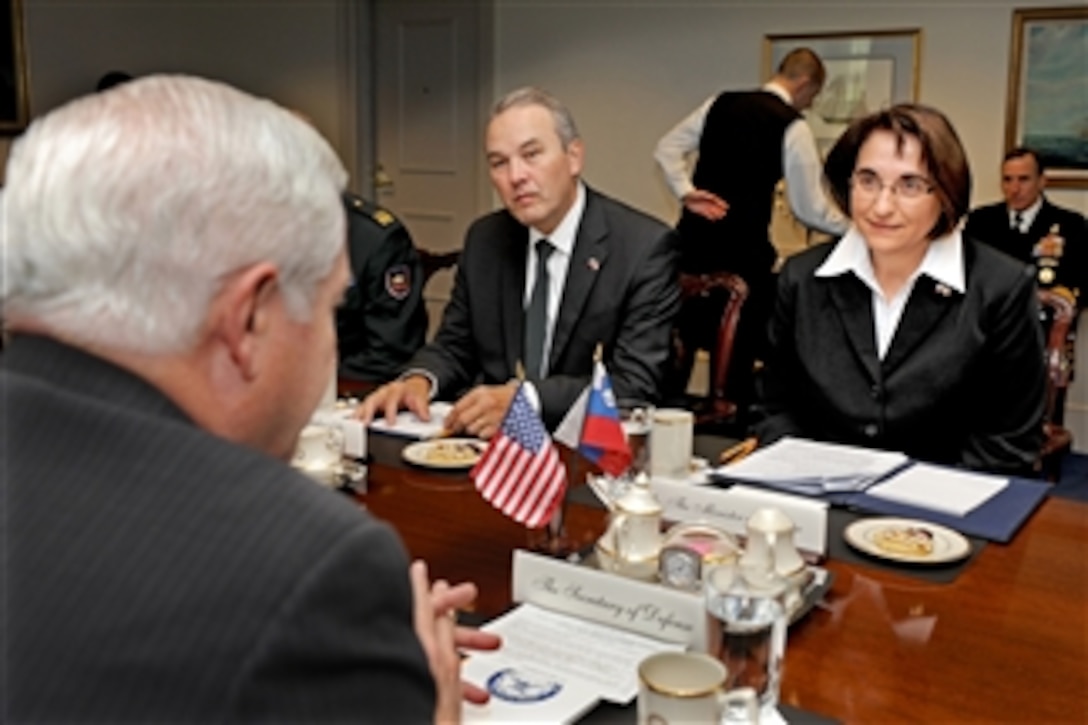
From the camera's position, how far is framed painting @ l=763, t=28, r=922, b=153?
521cm

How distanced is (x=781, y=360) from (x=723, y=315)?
62cm

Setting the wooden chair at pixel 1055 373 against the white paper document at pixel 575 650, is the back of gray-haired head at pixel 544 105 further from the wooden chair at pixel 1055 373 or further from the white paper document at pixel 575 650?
the white paper document at pixel 575 650

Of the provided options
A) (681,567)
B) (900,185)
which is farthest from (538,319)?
(681,567)

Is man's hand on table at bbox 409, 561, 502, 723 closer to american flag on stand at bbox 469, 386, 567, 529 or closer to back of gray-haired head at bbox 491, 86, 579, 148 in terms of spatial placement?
american flag on stand at bbox 469, 386, 567, 529

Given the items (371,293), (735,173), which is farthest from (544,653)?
(735,173)

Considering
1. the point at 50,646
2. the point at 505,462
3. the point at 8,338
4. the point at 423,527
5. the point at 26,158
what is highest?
the point at 26,158

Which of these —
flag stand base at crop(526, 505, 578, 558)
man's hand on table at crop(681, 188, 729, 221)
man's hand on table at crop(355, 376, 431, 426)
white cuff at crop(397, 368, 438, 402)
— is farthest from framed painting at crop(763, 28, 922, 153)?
flag stand base at crop(526, 505, 578, 558)

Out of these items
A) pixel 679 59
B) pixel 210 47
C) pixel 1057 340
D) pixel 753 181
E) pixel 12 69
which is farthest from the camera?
pixel 210 47

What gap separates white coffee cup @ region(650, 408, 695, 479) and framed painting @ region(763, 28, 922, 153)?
3.90 metres

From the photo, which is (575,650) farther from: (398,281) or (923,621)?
(398,281)

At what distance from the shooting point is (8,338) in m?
0.81

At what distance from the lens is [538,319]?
2.65 meters

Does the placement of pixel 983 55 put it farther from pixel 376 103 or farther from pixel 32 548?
pixel 32 548

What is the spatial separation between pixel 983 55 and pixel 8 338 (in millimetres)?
5029
